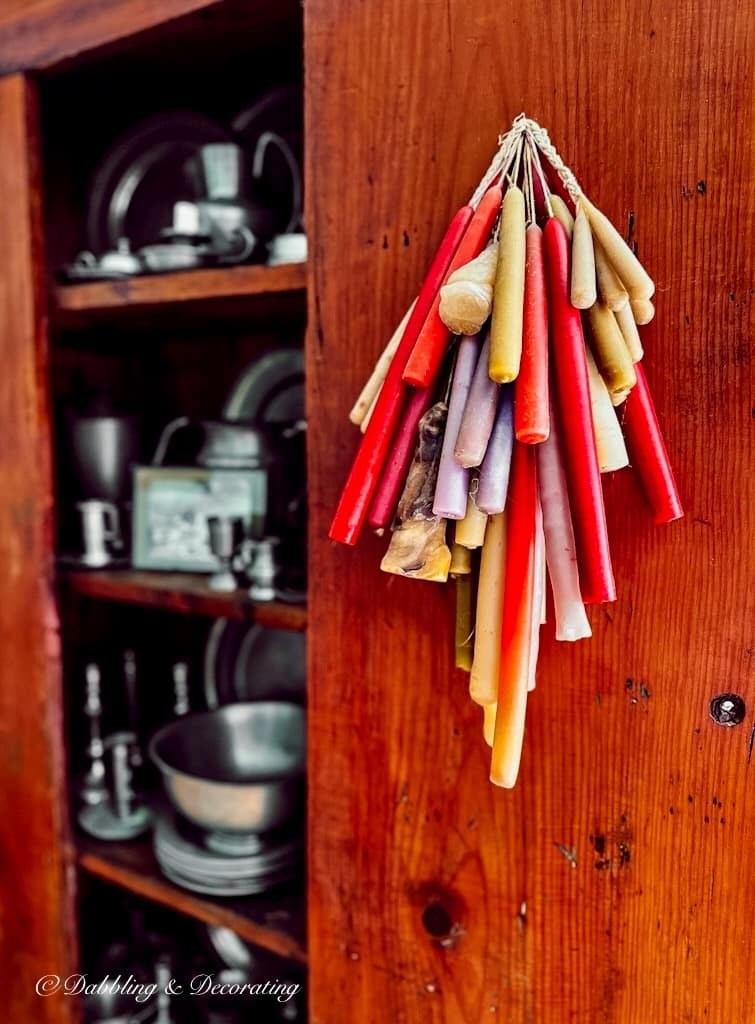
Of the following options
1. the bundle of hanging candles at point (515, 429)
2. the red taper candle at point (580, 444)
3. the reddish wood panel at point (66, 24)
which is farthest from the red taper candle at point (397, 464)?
the reddish wood panel at point (66, 24)

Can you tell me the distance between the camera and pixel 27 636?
3.46 feet

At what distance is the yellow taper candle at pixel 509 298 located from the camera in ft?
1.76

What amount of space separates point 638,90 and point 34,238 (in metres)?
0.78

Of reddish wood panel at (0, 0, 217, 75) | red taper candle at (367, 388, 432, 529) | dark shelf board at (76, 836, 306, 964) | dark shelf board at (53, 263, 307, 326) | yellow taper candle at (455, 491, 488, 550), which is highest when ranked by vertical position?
reddish wood panel at (0, 0, 217, 75)

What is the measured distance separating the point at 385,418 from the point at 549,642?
26 cm

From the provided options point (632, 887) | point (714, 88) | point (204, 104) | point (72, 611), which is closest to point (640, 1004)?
point (632, 887)

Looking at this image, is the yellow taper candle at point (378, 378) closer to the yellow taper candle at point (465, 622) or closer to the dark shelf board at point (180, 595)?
the yellow taper candle at point (465, 622)

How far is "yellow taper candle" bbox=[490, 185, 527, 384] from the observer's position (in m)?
0.54

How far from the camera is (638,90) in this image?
612mm

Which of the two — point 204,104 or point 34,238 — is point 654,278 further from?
point 204,104

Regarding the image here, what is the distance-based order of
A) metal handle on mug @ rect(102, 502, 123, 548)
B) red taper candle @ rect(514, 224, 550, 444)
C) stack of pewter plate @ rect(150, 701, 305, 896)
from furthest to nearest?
1. metal handle on mug @ rect(102, 502, 123, 548)
2. stack of pewter plate @ rect(150, 701, 305, 896)
3. red taper candle @ rect(514, 224, 550, 444)

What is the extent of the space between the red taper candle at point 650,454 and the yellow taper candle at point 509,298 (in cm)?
12

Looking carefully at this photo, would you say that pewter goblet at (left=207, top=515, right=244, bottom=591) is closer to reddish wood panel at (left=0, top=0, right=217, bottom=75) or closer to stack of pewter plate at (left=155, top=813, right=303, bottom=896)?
stack of pewter plate at (left=155, top=813, right=303, bottom=896)

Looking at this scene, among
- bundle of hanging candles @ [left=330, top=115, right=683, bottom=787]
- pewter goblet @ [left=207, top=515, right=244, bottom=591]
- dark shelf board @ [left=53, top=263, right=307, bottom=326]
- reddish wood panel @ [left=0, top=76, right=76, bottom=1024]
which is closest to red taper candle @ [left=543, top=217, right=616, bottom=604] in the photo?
bundle of hanging candles @ [left=330, top=115, right=683, bottom=787]
